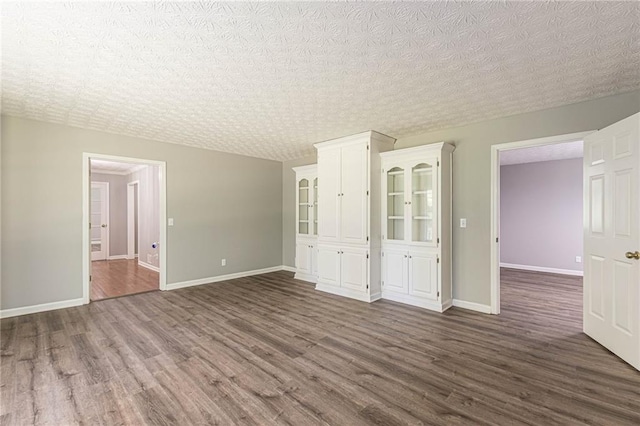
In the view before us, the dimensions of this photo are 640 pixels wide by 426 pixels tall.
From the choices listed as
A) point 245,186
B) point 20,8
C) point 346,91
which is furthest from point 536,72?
point 245,186

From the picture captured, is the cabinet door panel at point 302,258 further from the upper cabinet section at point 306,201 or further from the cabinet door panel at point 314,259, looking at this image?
the upper cabinet section at point 306,201

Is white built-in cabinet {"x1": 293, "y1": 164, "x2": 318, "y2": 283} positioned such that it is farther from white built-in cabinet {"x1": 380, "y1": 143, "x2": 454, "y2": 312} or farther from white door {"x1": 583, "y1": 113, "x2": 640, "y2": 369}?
white door {"x1": 583, "y1": 113, "x2": 640, "y2": 369}

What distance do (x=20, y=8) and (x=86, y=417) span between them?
2424 mm

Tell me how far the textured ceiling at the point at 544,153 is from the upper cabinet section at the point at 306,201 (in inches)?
136

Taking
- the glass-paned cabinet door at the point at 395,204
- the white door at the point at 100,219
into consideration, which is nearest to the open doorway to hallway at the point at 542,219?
the glass-paned cabinet door at the point at 395,204

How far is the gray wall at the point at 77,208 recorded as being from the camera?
3.71 meters

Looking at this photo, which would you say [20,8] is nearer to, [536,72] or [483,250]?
[536,72]

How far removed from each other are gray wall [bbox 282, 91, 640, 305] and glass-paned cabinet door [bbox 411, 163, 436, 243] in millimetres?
337

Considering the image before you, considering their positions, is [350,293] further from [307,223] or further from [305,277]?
[307,223]

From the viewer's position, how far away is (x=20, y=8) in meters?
1.72

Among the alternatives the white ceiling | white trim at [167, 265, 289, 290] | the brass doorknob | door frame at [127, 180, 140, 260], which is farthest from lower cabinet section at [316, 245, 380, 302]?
door frame at [127, 180, 140, 260]

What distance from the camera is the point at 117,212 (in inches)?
334

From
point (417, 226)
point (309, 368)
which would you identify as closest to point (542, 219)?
point (417, 226)

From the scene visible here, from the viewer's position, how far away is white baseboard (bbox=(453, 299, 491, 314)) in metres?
3.78
